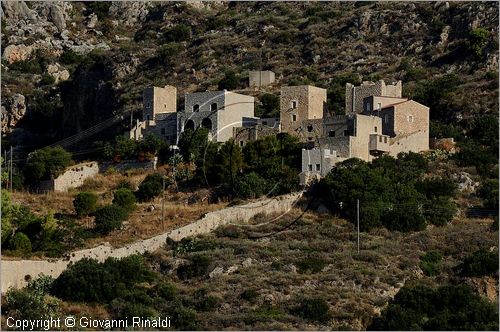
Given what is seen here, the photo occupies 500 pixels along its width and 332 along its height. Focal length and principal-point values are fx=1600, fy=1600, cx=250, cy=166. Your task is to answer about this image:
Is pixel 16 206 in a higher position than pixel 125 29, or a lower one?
lower

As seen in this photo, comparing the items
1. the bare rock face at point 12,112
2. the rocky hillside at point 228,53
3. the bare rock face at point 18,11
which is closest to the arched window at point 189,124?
the rocky hillside at point 228,53

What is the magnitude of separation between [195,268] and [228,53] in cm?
4795

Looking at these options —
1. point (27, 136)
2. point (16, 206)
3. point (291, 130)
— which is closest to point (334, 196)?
point (291, 130)

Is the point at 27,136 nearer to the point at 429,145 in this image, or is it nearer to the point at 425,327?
the point at 429,145

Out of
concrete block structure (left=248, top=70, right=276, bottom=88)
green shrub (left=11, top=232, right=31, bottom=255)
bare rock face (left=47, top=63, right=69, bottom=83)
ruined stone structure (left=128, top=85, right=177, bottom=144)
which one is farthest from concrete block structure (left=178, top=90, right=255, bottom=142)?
bare rock face (left=47, top=63, right=69, bottom=83)

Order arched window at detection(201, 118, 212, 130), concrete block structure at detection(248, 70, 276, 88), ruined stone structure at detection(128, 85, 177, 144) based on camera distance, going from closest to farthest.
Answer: arched window at detection(201, 118, 212, 130), ruined stone structure at detection(128, 85, 177, 144), concrete block structure at detection(248, 70, 276, 88)

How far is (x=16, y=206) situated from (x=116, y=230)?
4.60 metres

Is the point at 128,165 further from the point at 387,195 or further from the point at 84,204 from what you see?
the point at 387,195

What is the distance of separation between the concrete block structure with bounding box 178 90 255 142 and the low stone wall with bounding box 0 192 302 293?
371 inches

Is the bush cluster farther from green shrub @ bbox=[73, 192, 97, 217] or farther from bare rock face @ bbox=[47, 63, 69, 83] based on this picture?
bare rock face @ bbox=[47, 63, 69, 83]

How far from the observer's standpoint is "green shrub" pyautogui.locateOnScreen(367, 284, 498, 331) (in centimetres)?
5897

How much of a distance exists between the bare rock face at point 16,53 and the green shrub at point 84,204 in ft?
152

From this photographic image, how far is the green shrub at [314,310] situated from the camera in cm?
6056

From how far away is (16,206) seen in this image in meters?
71.5
